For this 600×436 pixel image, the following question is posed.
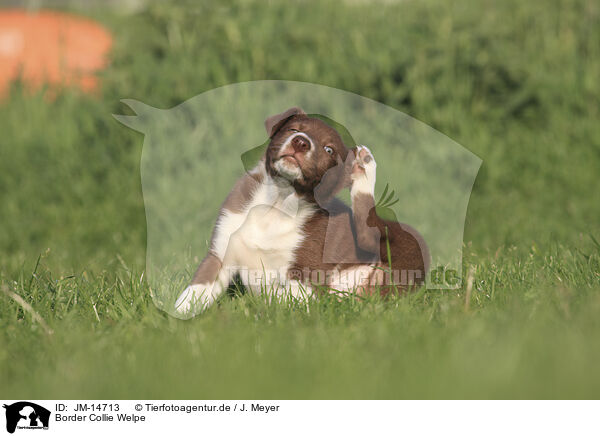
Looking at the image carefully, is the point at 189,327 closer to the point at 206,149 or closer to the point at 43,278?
Answer: the point at 43,278

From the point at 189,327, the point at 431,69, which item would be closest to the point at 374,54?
the point at 431,69

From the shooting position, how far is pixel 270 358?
2.92 m

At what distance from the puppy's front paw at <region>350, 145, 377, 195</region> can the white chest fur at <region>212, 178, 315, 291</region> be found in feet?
0.93

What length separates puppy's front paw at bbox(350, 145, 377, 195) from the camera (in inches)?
131

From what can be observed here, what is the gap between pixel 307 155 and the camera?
3213 mm

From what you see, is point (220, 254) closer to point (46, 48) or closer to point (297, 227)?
point (297, 227)

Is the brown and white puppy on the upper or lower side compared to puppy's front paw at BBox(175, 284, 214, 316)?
upper

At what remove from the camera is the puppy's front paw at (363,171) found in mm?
3316

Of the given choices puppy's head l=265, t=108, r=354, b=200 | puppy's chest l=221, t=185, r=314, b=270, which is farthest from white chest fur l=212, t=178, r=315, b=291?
puppy's head l=265, t=108, r=354, b=200
